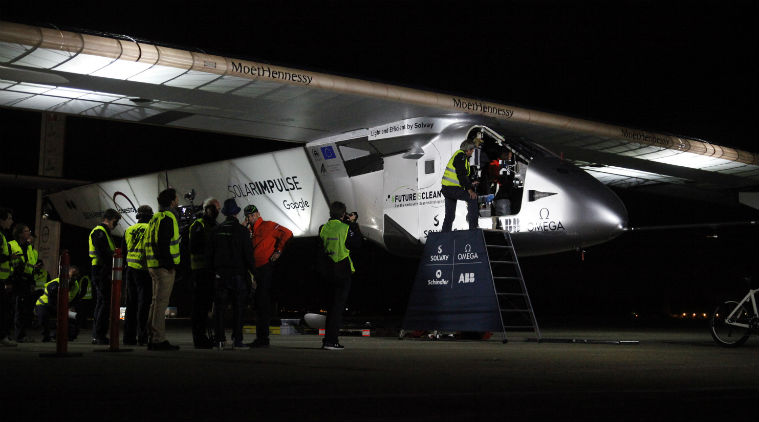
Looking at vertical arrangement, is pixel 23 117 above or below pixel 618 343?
above

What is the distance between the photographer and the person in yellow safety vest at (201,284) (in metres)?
10.4

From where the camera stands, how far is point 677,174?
23.4 metres

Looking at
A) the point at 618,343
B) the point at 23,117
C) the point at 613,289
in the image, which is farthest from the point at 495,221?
the point at 23,117

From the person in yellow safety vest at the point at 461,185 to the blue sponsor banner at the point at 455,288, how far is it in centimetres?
84

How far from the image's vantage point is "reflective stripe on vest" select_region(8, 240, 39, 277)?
38.1 feet

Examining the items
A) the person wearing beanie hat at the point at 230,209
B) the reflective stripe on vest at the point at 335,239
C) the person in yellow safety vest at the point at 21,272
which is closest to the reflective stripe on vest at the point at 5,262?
the person in yellow safety vest at the point at 21,272

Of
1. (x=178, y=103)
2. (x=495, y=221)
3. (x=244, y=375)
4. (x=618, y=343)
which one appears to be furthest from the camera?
(x=178, y=103)

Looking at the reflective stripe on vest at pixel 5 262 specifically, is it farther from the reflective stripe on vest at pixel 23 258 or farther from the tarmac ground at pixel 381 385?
the tarmac ground at pixel 381 385

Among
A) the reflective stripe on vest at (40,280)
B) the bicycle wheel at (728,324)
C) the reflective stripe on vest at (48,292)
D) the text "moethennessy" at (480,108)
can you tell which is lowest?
the bicycle wheel at (728,324)

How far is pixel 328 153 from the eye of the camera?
18.5 metres

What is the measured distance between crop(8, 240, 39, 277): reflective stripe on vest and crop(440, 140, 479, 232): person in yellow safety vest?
6.04 meters

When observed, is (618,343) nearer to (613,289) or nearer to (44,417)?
(44,417)

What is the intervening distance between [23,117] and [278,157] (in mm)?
24456

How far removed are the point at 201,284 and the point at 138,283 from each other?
108cm
